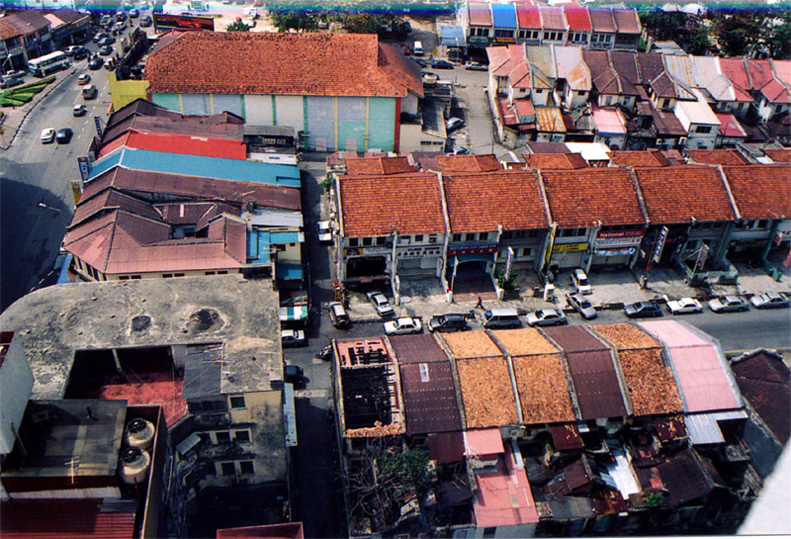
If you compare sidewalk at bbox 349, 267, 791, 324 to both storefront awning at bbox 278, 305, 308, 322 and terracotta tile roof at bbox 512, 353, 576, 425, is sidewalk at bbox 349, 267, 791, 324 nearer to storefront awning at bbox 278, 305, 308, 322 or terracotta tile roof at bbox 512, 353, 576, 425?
storefront awning at bbox 278, 305, 308, 322

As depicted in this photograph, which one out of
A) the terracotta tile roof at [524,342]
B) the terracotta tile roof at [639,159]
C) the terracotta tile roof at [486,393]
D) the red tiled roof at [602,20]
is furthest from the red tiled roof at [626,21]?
the terracotta tile roof at [486,393]

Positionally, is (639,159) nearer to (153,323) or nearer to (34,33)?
(153,323)

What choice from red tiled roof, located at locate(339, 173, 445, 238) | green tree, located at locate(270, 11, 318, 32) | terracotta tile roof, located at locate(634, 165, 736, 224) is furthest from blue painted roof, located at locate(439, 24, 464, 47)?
red tiled roof, located at locate(339, 173, 445, 238)

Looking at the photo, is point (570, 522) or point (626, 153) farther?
point (626, 153)

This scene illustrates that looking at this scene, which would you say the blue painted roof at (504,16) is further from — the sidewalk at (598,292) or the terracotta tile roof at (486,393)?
the terracotta tile roof at (486,393)

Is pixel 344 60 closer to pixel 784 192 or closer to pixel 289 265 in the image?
pixel 289 265

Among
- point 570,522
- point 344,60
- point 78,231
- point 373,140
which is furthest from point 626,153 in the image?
point 78,231

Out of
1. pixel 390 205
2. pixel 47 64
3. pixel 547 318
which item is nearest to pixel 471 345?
pixel 547 318
